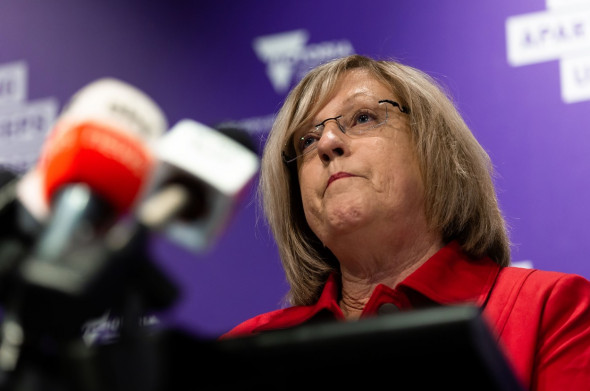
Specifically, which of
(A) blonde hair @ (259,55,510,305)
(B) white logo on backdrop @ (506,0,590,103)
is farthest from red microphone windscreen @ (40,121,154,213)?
(B) white logo on backdrop @ (506,0,590,103)

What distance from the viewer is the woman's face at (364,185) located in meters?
1.54

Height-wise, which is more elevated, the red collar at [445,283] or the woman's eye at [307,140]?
the woman's eye at [307,140]

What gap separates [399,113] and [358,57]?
19cm

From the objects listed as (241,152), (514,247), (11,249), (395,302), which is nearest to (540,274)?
(395,302)

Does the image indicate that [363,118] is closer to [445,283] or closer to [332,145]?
[332,145]

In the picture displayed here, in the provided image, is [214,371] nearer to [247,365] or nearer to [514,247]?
[247,365]

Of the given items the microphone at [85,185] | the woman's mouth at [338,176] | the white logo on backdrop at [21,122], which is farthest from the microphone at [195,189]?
the white logo on backdrop at [21,122]

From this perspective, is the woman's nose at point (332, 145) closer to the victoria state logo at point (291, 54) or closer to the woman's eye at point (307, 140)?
the woman's eye at point (307, 140)

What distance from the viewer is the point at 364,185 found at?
1.54 metres

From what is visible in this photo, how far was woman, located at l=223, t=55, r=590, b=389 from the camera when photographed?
1.43 metres

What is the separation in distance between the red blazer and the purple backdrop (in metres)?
0.35

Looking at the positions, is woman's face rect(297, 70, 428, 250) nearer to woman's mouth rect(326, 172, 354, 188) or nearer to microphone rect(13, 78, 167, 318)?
woman's mouth rect(326, 172, 354, 188)

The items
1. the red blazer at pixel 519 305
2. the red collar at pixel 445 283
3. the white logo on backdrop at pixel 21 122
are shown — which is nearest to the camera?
the red blazer at pixel 519 305

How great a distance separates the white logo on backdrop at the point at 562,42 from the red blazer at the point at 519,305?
0.55 meters
